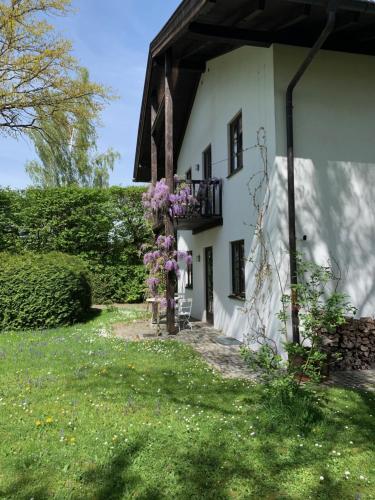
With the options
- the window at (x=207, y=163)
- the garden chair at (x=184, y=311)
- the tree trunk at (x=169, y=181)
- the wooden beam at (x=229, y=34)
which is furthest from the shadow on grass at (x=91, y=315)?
the wooden beam at (x=229, y=34)

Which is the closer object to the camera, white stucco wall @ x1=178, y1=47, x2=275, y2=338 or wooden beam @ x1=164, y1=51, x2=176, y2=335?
white stucco wall @ x1=178, y1=47, x2=275, y2=338

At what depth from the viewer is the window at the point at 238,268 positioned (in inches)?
365

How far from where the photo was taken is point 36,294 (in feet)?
34.2

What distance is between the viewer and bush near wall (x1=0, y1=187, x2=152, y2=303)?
1609 cm

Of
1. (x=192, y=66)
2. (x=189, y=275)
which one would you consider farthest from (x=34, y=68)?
(x=189, y=275)

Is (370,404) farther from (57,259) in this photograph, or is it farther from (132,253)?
(132,253)

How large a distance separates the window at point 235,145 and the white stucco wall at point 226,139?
0.15m

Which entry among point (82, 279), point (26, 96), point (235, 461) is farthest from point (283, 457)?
point (26, 96)

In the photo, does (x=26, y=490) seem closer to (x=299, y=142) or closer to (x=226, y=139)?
(x=299, y=142)

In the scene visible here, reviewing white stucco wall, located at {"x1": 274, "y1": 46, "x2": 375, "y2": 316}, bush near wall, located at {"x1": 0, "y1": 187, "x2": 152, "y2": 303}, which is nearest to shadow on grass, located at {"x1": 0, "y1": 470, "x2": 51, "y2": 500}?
white stucco wall, located at {"x1": 274, "y1": 46, "x2": 375, "y2": 316}

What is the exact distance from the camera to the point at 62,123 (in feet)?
61.9

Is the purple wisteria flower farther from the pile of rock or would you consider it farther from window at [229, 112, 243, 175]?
the pile of rock

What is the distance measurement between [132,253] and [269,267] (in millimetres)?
10305

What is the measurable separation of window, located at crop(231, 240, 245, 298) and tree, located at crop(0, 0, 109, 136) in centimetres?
1185
